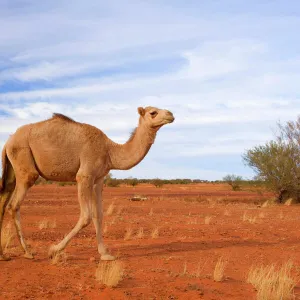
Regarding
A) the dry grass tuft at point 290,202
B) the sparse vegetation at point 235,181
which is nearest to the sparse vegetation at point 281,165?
the dry grass tuft at point 290,202

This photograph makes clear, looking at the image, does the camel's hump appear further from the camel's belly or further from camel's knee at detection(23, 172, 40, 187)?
camel's knee at detection(23, 172, 40, 187)

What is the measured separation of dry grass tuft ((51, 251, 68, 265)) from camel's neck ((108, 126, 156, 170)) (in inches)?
82.8

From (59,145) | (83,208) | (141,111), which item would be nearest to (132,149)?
(141,111)

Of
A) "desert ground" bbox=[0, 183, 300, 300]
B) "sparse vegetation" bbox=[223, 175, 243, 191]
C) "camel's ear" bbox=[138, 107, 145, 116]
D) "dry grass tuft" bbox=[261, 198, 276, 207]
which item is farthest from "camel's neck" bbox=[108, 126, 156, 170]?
"sparse vegetation" bbox=[223, 175, 243, 191]

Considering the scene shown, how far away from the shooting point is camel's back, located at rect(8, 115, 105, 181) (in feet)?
33.1

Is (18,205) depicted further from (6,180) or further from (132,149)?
(132,149)

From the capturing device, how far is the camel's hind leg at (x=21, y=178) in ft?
33.1

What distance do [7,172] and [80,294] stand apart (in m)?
4.09

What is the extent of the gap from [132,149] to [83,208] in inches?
65.1

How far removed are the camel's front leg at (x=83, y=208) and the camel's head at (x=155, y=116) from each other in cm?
165

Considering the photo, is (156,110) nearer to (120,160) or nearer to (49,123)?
(120,160)

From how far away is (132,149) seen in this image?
10.6m

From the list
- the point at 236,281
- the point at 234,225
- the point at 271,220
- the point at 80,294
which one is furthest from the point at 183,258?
the point at 271,220

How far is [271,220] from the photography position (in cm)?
2025
